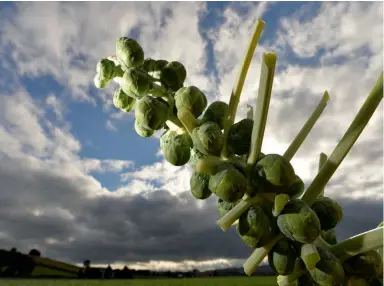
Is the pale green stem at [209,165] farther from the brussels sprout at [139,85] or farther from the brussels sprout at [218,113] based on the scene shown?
the brussels sprout at [139,85]

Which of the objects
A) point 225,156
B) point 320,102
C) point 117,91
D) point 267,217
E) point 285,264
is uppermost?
point 117,91

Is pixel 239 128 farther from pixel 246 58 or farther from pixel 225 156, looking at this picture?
pixel 246 58

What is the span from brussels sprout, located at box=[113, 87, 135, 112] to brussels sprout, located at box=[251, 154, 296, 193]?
0.58 m

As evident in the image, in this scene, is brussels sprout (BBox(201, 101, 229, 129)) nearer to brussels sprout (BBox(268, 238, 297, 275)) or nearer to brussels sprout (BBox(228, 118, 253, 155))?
brussels sprout (BBox(228, 118, 253, 155))

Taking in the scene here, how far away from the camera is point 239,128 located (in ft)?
3.83

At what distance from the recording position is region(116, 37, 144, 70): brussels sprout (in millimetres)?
1361

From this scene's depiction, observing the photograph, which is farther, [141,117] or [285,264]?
[141,117]

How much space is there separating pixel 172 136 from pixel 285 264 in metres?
0.50

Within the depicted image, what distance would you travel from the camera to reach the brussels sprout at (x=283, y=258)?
1.05 m

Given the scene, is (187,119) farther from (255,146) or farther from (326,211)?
(326,211)

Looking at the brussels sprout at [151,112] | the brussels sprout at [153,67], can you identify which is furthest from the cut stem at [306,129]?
the brussels sprout at [153,67]

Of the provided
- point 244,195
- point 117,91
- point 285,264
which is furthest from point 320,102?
point 117,91

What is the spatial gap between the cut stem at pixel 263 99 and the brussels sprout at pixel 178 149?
23 cm

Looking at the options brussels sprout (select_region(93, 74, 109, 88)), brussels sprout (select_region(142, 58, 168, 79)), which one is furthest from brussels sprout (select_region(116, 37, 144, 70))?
brussels sprout (select_region(93, 74, 109, 88))
